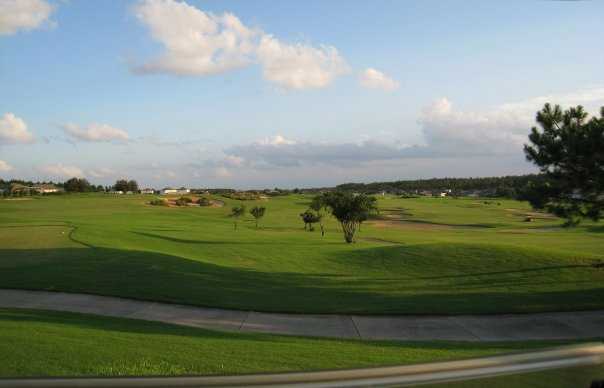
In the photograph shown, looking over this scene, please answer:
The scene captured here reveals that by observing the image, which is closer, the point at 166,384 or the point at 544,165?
the point at 166,384

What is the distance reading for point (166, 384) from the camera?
6.21ft

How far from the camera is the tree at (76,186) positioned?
12694cm

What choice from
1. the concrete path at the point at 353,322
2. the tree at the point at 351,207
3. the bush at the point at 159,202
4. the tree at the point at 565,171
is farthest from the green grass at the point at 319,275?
the bush at the point at 159,202

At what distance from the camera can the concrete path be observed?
476 inches

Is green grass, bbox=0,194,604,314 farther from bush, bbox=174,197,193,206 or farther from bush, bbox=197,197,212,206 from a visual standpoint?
bush, bbox=197,197,212,206

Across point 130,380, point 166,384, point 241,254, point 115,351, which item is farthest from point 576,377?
point 241,254

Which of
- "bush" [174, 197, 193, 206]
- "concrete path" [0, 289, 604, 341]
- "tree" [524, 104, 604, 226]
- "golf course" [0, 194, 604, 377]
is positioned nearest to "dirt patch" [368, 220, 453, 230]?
"golf course" [0, 194, 604, 377]

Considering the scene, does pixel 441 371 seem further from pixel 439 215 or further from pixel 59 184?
pixel 59 184

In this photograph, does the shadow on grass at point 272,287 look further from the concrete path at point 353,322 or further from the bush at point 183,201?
the bush at point 183,201

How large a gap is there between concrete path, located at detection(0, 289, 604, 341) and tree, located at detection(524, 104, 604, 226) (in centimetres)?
419

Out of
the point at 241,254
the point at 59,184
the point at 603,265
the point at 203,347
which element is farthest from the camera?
the point at 59,184

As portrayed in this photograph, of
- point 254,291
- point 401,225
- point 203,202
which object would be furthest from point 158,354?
point 203,202

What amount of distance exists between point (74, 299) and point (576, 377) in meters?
15.4

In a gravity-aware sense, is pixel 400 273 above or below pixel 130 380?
below
